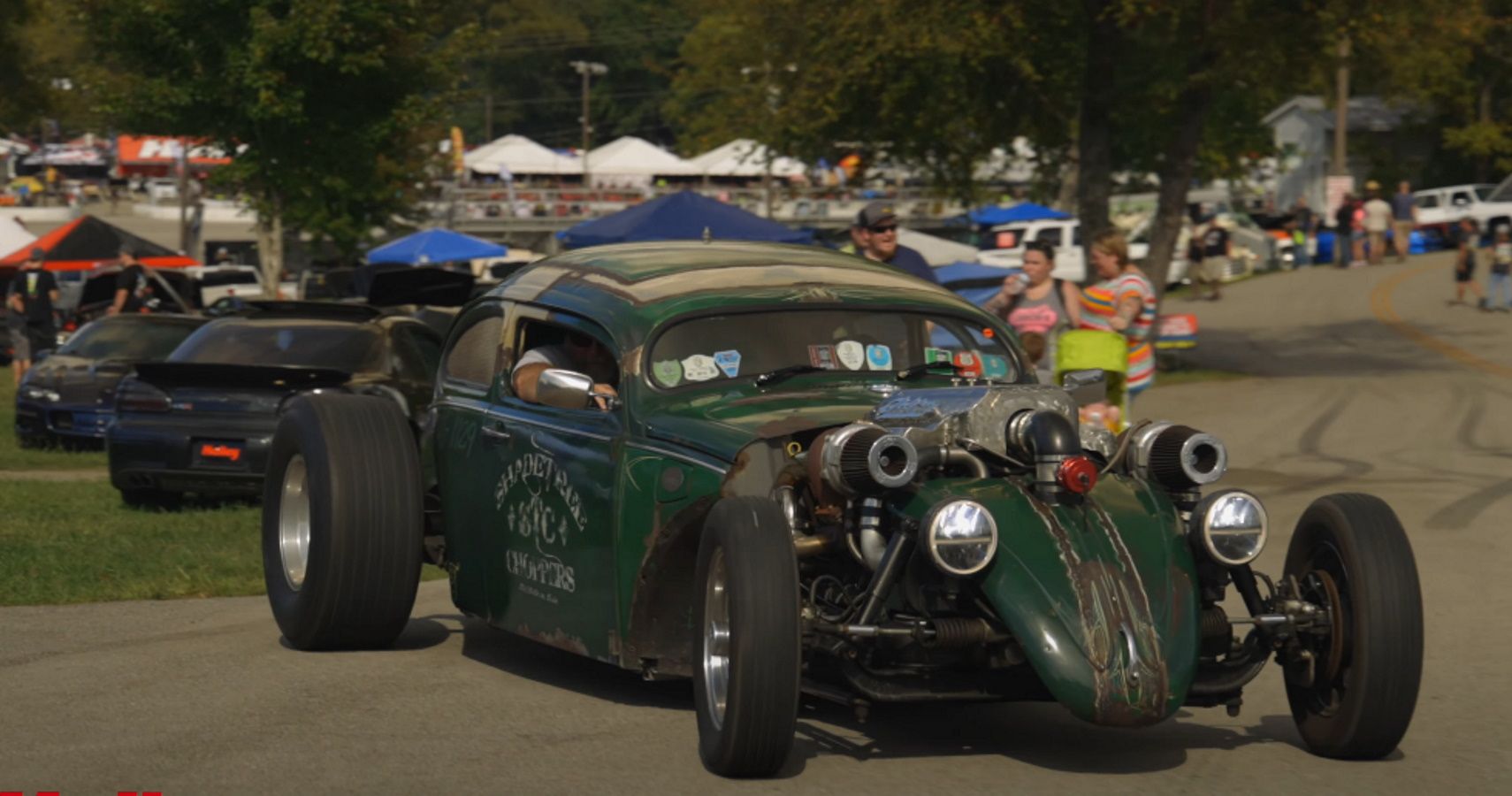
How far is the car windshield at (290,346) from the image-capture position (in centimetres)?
1450

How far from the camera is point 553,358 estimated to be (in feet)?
26.0

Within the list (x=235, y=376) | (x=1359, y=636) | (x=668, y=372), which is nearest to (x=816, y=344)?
(x=668, y=372)

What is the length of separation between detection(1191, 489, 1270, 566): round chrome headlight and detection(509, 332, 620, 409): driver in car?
2458mm

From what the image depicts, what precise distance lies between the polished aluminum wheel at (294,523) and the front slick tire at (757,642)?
3.05 m

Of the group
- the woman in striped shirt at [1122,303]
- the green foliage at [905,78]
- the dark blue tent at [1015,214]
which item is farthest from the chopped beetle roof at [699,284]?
the dark blue tent at [1015,214]

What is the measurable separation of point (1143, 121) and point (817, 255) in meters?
19.7

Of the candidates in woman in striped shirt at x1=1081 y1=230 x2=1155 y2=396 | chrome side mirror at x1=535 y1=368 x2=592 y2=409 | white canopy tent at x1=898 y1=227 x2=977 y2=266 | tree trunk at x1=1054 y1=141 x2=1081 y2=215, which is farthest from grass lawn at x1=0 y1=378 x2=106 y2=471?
tree trunk at x1=1054 y1=141 x2=1081 y2=215

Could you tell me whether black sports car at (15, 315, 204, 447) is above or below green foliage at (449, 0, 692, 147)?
below

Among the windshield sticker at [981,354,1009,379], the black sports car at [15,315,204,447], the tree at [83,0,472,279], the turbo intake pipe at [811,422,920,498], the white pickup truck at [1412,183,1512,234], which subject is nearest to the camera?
the turbo intake pipe at [811,422,920,498]

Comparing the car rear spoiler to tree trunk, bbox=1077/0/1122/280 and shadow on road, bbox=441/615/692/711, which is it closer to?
shadow on road, bbox=441/615/692/711

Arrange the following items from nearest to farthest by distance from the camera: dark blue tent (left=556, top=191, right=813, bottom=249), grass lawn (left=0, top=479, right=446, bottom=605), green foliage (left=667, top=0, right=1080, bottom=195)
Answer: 1. grass lawn (left=0, top=479, right=446, bottom=605)
2. dark blue tent (left=556, top=191, right=813, bottom=249)
3. green foliage (left=667, top=0, right=1080, bottom=195)

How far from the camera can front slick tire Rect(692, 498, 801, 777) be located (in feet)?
18.8

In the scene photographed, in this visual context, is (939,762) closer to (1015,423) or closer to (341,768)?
(1015,423)

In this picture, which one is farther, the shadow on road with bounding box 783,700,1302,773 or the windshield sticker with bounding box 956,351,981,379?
the windshield sticker with bounding box 956,351,981,379
